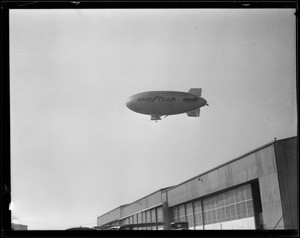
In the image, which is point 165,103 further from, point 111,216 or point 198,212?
point 111,216

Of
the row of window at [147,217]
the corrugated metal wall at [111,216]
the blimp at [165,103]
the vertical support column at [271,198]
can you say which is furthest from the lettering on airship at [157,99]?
the corrugated metal wall at [111,216]

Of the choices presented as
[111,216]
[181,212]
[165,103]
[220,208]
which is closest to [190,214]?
[181,212]

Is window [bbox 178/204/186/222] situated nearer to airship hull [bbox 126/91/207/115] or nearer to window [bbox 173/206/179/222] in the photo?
window [bbox 173/206/179/222]

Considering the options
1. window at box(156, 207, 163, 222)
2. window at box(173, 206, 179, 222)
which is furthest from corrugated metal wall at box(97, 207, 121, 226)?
window at box(173, 206, 179, 222)

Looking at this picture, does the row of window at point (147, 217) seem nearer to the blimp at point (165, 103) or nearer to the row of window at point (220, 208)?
the row of window at point (220, 208)

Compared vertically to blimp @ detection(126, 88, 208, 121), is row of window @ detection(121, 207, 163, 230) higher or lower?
lower
